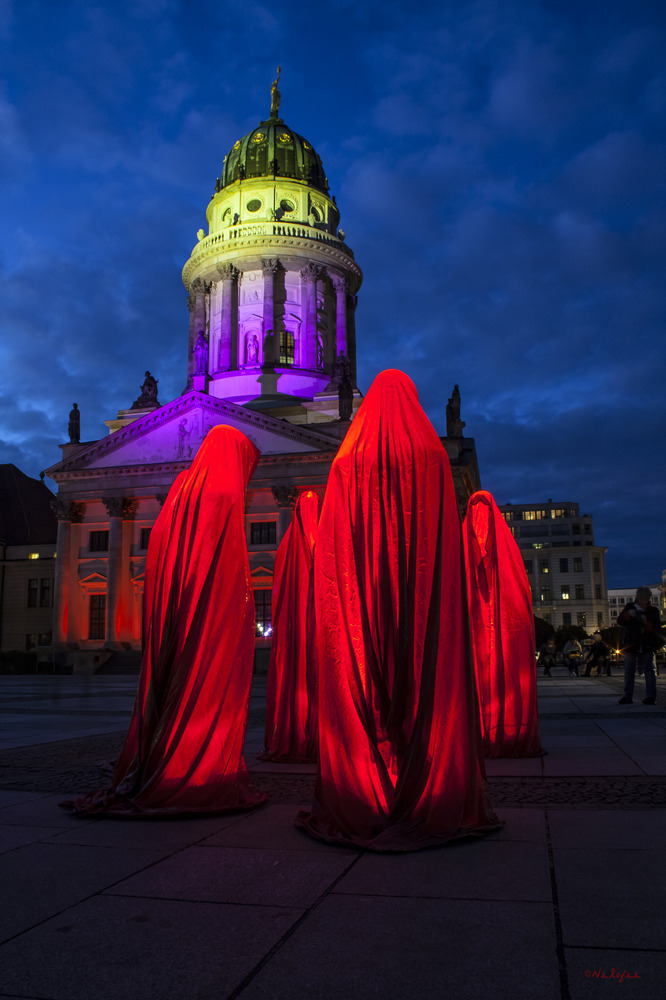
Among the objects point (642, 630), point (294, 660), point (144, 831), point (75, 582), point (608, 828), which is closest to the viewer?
point (608, 828)

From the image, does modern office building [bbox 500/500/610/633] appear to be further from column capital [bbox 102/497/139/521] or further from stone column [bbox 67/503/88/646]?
stone column [bbox 67/503/88/646]

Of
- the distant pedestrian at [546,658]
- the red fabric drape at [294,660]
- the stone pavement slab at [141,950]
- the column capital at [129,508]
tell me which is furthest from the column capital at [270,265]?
the stone pavement slab at [141,950]

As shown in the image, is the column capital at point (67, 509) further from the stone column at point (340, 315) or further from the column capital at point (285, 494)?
the stone column at point (340, 315)

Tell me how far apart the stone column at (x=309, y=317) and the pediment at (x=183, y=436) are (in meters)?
11.9

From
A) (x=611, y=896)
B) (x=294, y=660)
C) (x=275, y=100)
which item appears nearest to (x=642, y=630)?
(x=294, y=660)

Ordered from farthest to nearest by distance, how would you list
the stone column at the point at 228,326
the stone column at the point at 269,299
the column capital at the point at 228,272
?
the column capital at the point at 228,272, the stone column at the point at 228,326, the stone column at the point at 269,299

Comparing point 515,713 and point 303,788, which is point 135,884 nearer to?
point 303,788

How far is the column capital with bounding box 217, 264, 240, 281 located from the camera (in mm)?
59781

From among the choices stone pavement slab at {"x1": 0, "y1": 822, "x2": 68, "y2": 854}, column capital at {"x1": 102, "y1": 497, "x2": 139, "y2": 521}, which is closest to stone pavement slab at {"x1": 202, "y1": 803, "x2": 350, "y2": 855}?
stone pavement slab at {"x1": 0, "y1": 822, "x2": 68, "y2": 854}

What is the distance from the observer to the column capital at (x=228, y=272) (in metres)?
59.8

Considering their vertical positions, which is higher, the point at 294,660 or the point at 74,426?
the point at 74,426

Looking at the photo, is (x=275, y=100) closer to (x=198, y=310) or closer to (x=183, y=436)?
(x=198, y=310)

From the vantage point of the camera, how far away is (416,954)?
2.91m

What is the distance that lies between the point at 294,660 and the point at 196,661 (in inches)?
111
